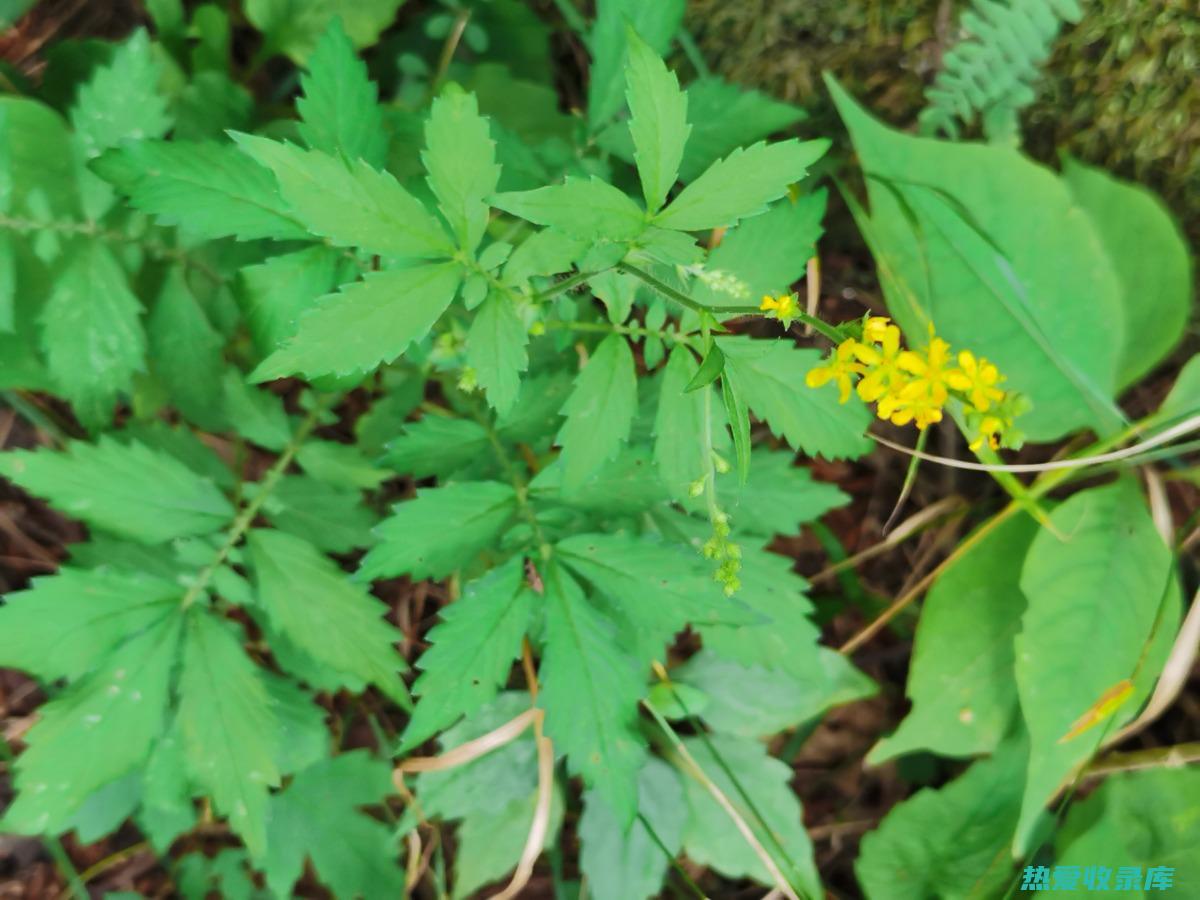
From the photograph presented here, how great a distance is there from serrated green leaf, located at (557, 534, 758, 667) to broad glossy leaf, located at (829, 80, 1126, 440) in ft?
1.85

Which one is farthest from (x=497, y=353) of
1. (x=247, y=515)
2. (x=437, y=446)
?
(x=247, y=515)

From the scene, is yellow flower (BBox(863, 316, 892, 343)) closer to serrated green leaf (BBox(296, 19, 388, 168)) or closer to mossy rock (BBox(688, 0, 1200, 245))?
serrated green leaf (BBox(296, 19, 388, 168))

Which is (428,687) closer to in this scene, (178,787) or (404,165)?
(178,787)

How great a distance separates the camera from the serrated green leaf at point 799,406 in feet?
3.90

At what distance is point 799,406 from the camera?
1.23m

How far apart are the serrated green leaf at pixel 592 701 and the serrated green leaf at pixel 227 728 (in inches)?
16.8

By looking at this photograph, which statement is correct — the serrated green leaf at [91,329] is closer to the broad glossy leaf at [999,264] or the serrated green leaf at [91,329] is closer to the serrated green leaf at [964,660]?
the broad glossy leaf at [999,264]

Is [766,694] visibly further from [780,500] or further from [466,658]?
[466,658]

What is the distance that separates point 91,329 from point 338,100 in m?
0.50

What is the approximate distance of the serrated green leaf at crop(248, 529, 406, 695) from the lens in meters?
1.33

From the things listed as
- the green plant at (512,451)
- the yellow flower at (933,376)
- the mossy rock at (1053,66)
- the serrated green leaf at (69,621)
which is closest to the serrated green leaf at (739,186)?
the green plant at (512,451)

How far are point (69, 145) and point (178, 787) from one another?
100 centimetres

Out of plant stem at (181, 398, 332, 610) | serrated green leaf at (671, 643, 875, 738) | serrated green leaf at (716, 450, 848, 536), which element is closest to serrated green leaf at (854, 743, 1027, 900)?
serrated green leaf at (671, 643, 875, 738)

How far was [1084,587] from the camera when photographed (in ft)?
4.94
